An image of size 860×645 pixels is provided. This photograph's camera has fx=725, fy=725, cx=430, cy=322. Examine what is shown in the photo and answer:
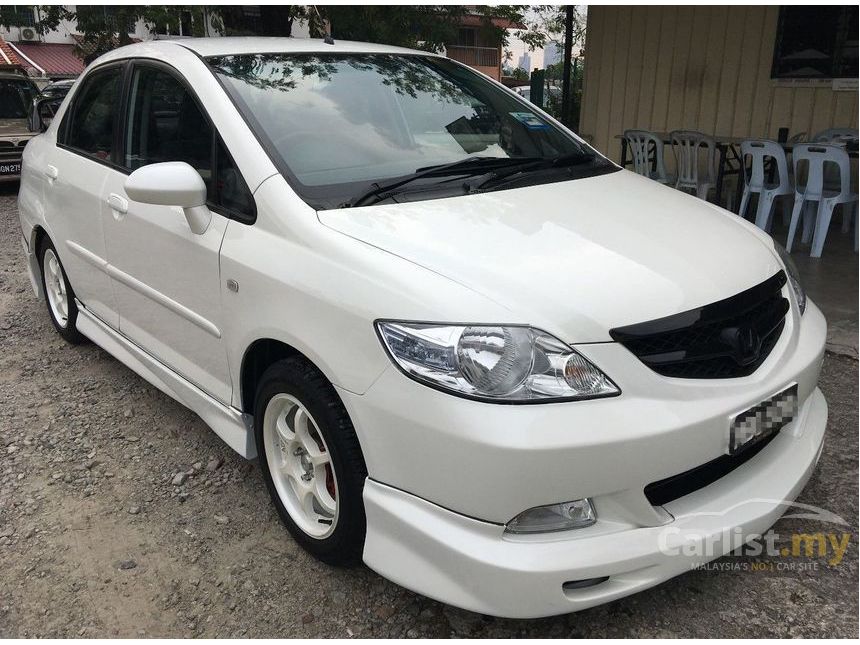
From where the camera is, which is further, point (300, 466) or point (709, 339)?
point (300, 466)

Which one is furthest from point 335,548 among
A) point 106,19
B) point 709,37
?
point 106,19

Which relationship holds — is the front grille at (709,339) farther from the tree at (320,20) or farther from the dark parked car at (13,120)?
the dark parked car at (13,120)

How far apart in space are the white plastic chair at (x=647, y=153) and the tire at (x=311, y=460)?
5801mm

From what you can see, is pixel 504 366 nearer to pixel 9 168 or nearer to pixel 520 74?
pixel 9 168

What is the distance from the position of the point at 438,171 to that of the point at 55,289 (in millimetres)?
2953

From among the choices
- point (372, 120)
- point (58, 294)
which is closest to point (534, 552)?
point (372, 120)

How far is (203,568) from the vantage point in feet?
8.02

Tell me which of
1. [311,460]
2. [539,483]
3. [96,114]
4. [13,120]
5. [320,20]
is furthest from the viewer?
[13,120]

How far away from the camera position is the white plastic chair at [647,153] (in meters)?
7.26

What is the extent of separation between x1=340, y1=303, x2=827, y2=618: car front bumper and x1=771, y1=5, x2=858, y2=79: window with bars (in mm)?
7501

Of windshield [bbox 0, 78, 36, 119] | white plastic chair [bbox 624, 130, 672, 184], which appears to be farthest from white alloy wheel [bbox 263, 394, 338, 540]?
windshield [bbox 0, 78, 36, 119]

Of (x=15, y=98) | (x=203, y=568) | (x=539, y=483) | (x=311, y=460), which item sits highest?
(x=15, y=98)

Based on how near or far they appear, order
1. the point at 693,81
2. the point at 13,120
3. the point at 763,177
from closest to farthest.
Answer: the point at 763,177
the point at 693,81
the point at 13,120

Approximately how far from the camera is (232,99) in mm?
2621
